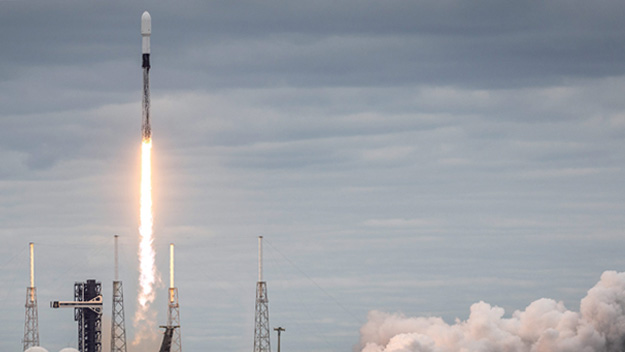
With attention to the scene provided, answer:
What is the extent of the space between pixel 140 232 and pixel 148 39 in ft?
98.5

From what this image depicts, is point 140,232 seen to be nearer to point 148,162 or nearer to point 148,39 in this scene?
point 148,162

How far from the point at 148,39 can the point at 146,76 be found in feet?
19.7

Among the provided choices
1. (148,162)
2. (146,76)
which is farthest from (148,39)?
(148,162)

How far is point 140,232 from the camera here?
196 metres

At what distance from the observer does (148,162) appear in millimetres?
191625

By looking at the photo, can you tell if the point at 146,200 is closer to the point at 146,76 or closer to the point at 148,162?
the point at 148,162

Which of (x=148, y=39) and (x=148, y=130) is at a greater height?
(x=148, y=39)

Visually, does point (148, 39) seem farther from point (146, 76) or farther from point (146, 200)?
point (146, 200)

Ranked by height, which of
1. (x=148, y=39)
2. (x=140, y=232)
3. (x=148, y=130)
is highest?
(x=148, y=39)

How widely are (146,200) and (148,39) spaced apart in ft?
79.6

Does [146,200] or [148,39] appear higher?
[148,39]

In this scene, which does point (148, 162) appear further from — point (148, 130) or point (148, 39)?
point (148, 39)

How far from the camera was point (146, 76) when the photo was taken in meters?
189

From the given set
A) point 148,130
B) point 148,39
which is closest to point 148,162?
point 148,130
